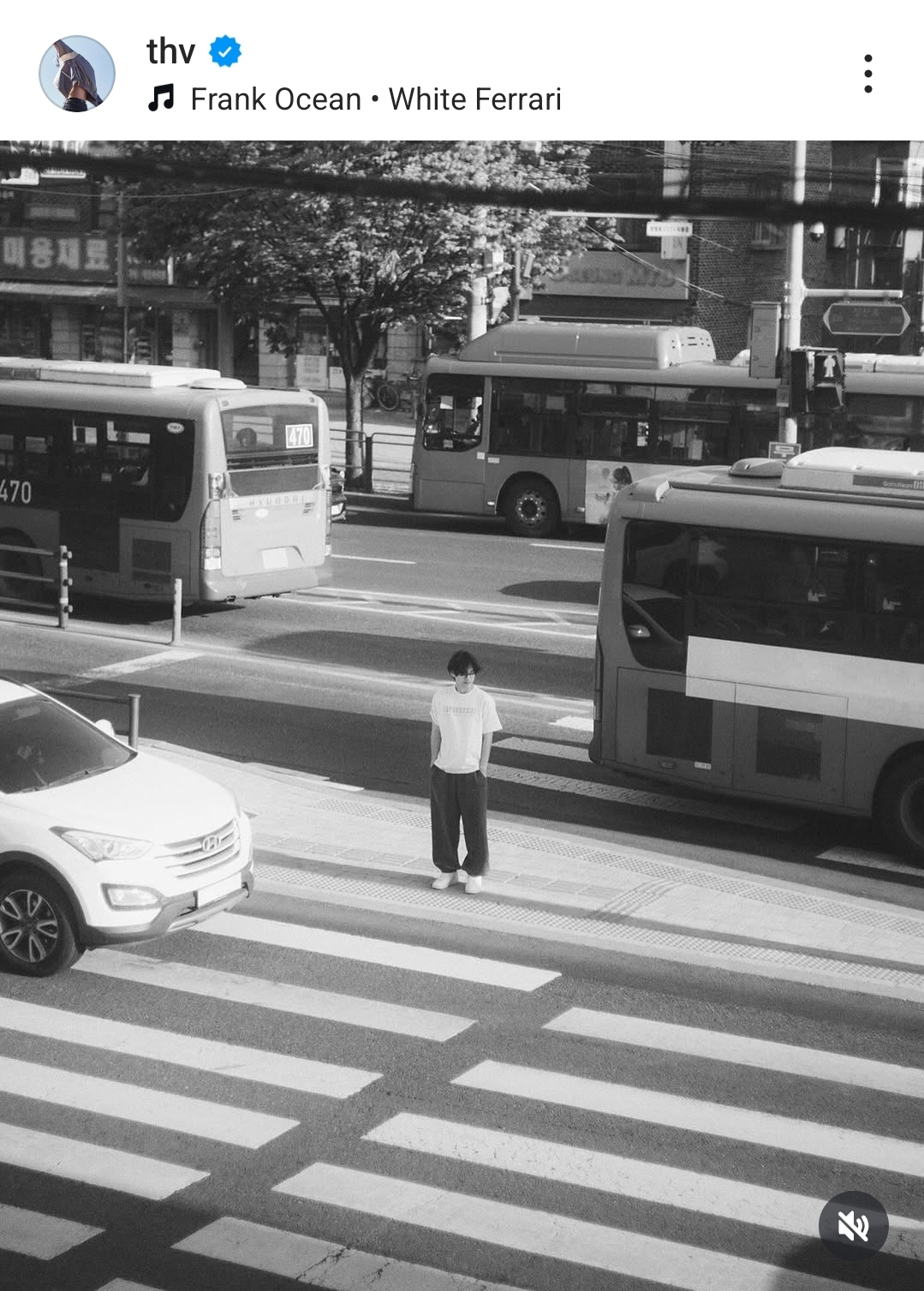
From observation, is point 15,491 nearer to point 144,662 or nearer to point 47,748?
point 144,662

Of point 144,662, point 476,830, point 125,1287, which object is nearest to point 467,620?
point 144,662

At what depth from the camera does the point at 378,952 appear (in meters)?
10.4

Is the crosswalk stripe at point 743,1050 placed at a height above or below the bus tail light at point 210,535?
below

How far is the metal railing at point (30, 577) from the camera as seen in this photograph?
20078 millimetres

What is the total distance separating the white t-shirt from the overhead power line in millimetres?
5423

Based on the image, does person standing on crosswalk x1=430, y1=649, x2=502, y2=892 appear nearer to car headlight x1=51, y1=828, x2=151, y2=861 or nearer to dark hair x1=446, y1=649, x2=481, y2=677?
dark hair x1=446, y1=649, x2=481, y2=677

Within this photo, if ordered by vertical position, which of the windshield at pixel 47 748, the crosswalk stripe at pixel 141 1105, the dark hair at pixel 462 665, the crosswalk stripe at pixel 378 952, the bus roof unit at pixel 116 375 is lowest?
Result: the crosswalk stripe at pixel 141 1105

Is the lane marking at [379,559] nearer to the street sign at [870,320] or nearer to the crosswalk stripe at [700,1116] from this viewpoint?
the street sign at [870,320]

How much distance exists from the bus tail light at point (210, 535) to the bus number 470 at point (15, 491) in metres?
2.89

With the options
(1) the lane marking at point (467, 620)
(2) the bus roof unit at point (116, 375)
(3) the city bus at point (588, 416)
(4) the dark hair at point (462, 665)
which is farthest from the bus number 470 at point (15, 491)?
(4) the dark hair at point (462, 665)

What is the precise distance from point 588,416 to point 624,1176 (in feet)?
73.1

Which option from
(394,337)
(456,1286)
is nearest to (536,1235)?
(456,1286)

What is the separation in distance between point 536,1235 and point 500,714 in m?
10.1
